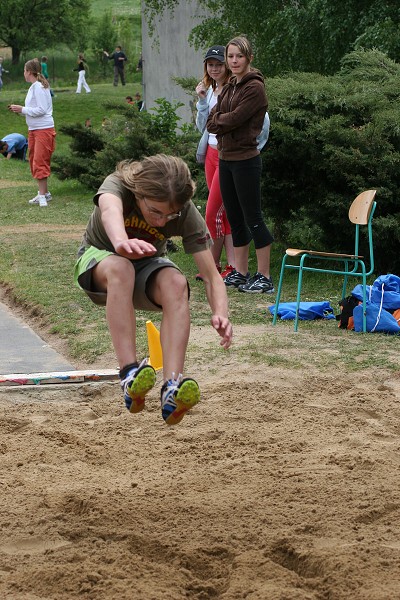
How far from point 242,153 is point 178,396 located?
4.75 meters

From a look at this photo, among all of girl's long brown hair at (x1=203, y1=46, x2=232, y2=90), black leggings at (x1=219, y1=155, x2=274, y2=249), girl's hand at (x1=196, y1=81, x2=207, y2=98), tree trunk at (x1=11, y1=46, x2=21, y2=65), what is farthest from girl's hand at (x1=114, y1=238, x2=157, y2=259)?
tree trunk at (x1=11, y1=46, x2=21, y2=65)

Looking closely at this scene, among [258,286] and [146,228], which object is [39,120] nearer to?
[258,286]

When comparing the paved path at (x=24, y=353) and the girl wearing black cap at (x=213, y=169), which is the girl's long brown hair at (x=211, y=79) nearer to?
the girl wearing black cap at (x=213, y=169)

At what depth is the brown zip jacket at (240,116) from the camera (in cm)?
864

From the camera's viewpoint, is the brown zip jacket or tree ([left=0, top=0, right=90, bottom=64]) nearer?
the brown zip jacket

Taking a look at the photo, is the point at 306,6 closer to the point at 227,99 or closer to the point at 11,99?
the point at 227,99

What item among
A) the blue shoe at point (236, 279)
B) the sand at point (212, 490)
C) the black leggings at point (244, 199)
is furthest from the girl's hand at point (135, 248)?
the blue shoe at point (236, 279)

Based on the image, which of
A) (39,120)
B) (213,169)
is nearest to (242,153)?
(213,169)

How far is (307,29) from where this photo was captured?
47.4 feet

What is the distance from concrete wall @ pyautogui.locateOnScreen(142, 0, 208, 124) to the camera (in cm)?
2417

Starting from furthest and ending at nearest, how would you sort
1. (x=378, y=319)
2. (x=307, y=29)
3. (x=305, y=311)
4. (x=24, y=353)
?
(x=307, y=29)
(x=305, y=311)
(x=378, y=319)
(x=24, y=353)

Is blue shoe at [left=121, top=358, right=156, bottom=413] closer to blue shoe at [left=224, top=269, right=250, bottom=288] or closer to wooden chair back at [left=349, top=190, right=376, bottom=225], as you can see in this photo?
wooden chair back at [left=349, top=190, right=376, bottom=225]

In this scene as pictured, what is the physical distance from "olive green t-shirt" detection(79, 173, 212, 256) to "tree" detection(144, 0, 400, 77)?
28.8 feet

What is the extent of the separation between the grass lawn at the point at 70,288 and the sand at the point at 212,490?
85 centimetres
